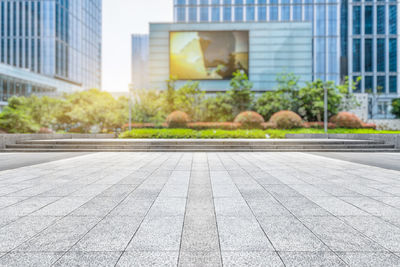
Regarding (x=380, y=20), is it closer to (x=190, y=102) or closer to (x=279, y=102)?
(x=279, y=102)

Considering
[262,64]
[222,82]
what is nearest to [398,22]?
[262,64]

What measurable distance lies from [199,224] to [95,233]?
1588 mm

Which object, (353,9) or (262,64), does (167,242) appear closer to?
(262,64)

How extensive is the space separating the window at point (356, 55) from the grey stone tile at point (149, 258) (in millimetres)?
71551

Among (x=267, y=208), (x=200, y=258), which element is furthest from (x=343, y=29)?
(x=200, y=258)

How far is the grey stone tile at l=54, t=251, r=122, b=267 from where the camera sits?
8.32 feet

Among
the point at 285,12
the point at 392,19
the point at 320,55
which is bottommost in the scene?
the point at 320,55

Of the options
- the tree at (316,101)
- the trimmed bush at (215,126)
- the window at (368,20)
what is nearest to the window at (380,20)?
the window at (368,20)

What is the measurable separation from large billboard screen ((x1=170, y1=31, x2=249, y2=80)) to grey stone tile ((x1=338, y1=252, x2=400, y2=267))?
37.6 m

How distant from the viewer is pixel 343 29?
6003cm

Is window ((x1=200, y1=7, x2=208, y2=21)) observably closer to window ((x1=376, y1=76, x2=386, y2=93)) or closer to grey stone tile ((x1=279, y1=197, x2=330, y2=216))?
window ((x1=376, y1=76, x2=386, y2=93))

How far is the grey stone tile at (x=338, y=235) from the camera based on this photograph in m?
2.91

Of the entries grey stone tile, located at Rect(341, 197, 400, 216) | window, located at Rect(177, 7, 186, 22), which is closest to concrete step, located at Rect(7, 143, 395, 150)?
grey stone tile, located at Rect(341, 197, 400, 216)

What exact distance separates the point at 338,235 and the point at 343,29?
7394 centimetres
